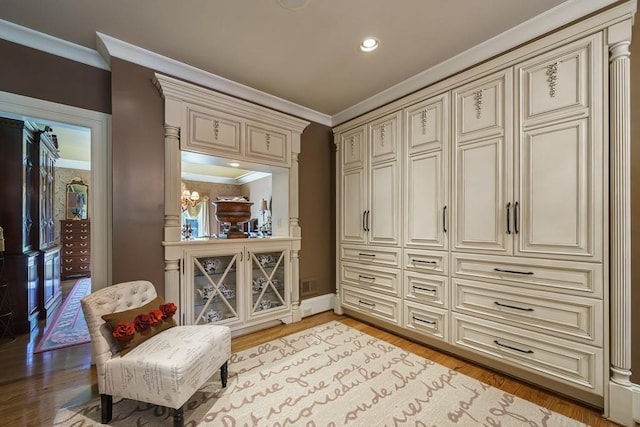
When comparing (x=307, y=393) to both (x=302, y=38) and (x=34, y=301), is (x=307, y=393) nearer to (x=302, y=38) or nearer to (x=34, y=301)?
(x=302, y=38)

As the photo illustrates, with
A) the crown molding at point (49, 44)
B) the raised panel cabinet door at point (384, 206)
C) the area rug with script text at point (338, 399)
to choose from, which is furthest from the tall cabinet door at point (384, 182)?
the crown molding at point (49, 44)

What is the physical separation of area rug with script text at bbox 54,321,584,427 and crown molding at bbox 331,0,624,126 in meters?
2.60

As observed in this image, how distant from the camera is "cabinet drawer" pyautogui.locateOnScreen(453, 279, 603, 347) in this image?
1.77 metres

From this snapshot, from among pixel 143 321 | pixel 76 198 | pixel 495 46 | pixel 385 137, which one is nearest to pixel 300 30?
pixel 385 137

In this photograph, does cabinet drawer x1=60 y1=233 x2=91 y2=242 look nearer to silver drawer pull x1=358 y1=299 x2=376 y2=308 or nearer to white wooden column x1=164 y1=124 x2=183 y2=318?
white wooden column x1=164 y1=124 x2=183 y2=318

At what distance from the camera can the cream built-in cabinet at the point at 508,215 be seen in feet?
5.82

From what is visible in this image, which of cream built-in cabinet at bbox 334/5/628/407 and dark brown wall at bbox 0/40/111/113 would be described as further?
dark brown wall at bbox 0/40/111/113

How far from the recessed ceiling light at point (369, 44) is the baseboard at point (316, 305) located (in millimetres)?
2870

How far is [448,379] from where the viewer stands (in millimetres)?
2119

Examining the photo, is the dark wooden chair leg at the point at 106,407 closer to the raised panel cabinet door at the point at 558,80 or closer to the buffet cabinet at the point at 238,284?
the buffet cabinet at the point at 238,284

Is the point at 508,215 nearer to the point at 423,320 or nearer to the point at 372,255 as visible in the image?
the point at 423,320

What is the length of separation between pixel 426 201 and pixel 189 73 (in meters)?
2.60

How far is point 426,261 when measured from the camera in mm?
2645

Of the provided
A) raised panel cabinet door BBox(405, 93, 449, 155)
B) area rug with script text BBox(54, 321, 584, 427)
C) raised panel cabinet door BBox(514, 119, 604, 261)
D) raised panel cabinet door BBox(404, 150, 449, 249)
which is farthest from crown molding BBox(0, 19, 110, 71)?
→ raised panel cabinet door BBox(514, 119, 604, 261)
